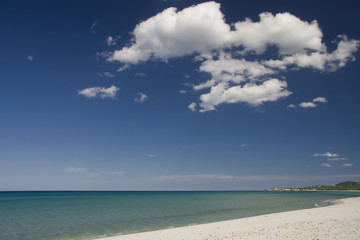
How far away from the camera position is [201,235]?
21.1 metres

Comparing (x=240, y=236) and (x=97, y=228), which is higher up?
(x=240, y=236)

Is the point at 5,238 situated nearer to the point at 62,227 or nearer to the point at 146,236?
the point at 62,227

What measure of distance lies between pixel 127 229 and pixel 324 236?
1957cm

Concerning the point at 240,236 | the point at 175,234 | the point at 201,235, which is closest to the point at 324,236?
the point at 240,236

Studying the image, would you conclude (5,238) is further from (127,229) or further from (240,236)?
(240,236)

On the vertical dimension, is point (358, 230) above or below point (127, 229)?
above

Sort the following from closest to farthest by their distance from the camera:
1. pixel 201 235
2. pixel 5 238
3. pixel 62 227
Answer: pixel 201 235
pixel 5 238
pixel 62 227

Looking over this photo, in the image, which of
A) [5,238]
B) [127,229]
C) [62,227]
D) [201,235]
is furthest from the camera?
[62,227]

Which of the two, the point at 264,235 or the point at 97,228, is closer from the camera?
the point at 264,235

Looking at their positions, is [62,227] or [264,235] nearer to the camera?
[264,235]

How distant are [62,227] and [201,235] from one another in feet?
60.3

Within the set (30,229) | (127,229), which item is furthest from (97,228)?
(30,229)

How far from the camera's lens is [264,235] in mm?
18906

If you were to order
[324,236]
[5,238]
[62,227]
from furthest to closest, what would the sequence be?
[62,227], [5,238], [324,236]
